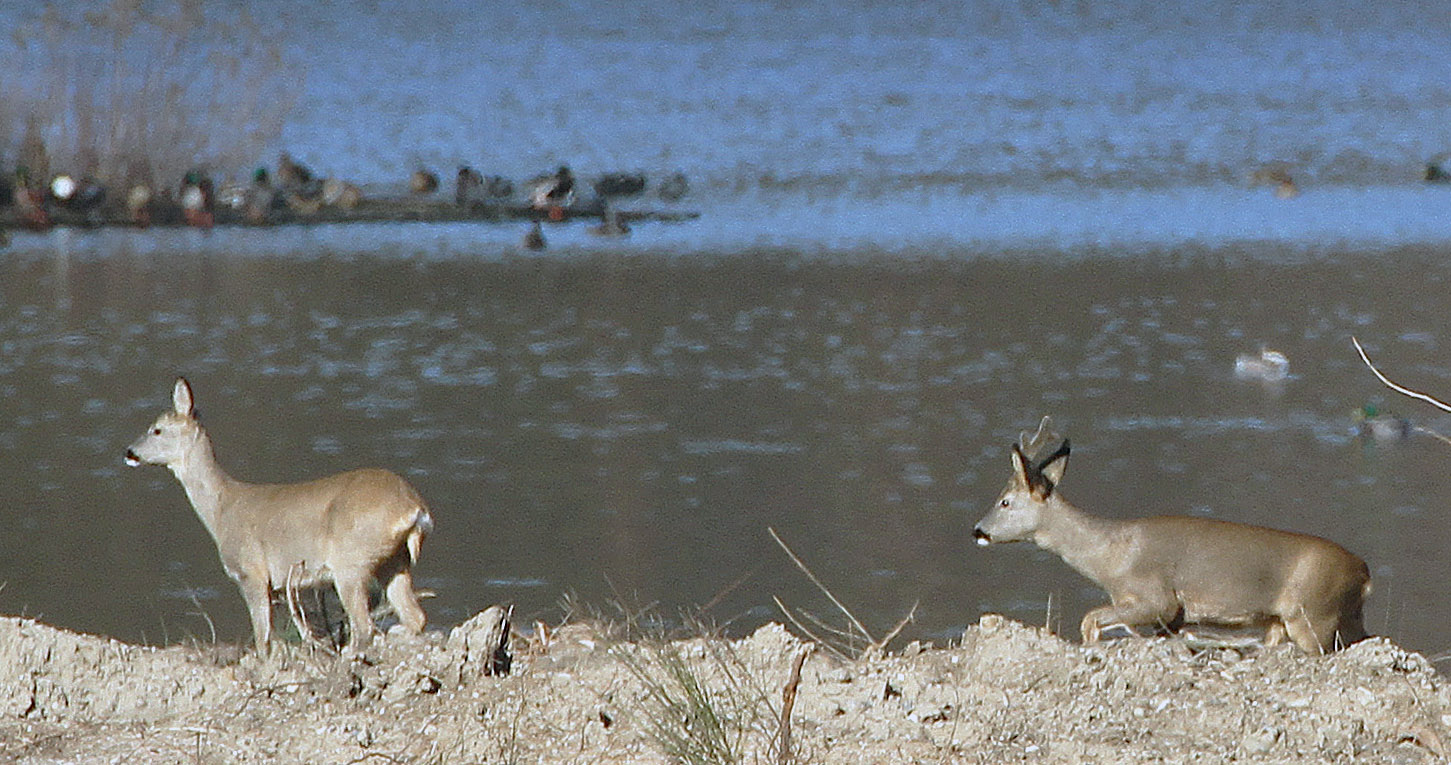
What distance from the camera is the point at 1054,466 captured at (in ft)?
27.6

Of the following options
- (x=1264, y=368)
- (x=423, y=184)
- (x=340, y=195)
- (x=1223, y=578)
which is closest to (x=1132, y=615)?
(x=1223, y=578)

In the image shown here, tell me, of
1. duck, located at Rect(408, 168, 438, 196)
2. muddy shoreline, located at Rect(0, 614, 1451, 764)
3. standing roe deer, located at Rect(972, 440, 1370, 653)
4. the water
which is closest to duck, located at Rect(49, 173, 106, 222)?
the water

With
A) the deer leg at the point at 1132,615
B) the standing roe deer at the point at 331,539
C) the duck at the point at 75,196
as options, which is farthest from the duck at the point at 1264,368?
the duck at the point at 75,196

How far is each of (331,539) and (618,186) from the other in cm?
1895

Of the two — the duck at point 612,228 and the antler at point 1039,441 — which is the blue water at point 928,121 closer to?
the duck at point 612,228

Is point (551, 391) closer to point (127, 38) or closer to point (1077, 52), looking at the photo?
point (127, 38)

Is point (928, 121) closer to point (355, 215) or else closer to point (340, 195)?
point (340, 195)

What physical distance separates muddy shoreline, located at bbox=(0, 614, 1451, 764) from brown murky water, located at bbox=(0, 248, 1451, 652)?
5.89ft

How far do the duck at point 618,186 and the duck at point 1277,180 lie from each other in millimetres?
6459

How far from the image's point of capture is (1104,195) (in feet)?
87.9

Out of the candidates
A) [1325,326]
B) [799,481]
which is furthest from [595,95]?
[799,481]

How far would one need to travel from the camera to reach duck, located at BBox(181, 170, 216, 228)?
25250mm

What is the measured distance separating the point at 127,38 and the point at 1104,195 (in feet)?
32.3

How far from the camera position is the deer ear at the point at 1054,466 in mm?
8383
